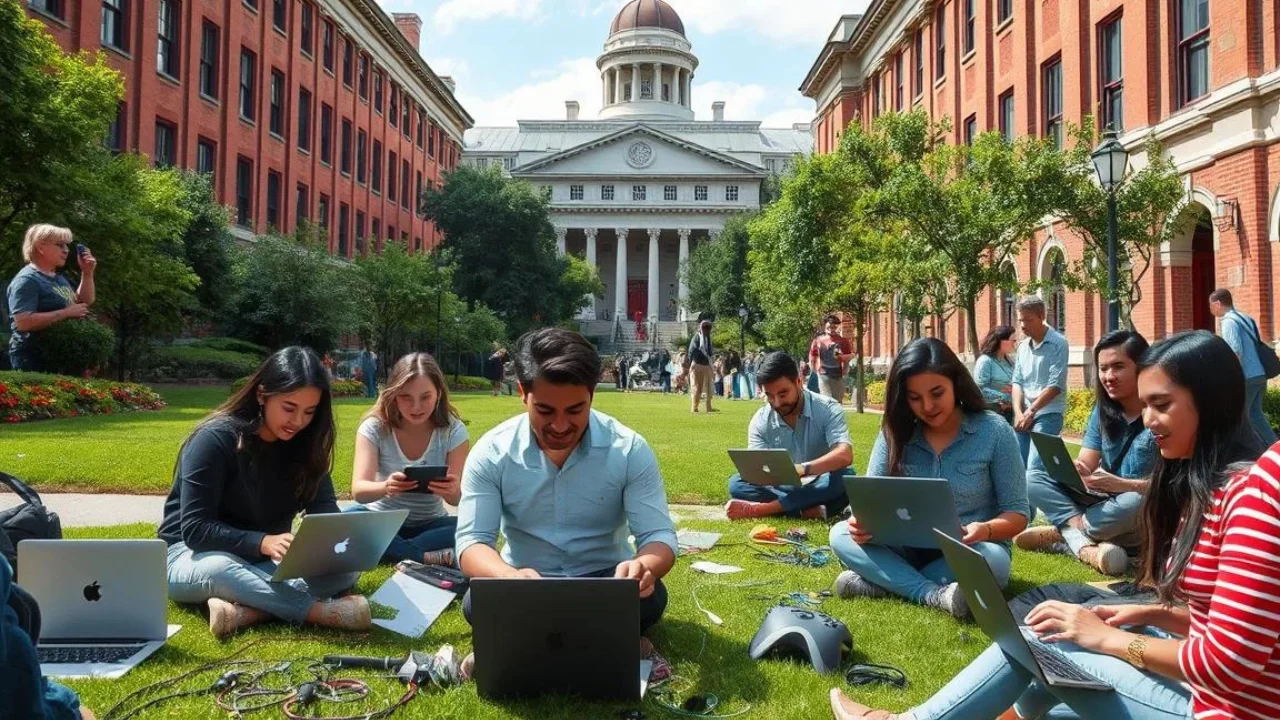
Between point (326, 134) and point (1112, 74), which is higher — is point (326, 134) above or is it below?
above

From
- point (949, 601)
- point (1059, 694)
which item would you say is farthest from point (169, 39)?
point (1059, 694)

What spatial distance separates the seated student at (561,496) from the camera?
149 inches

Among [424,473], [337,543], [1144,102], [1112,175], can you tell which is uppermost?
[1144,102]

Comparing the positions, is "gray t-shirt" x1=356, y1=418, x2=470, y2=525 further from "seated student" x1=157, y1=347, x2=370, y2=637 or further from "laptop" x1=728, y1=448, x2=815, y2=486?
"laptop" x1=728, y1=448, x2=815, y2=486

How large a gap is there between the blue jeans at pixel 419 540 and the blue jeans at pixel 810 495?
3.09 meters

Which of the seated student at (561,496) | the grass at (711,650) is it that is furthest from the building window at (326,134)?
the seated student at (561,496)

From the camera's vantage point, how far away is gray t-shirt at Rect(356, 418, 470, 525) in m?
6.21

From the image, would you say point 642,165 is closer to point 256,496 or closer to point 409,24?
point 409,24

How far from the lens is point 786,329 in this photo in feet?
129

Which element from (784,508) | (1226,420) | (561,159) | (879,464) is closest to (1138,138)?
(784,508)

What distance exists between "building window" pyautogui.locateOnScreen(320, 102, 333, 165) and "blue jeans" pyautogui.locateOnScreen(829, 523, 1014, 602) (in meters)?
41.6

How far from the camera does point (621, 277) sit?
81062 millimetres

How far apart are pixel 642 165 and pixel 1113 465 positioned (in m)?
74.7

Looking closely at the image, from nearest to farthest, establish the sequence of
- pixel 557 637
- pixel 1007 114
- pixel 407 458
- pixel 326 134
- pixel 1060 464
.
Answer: pixel 557 637, pixel 407 458, pixel 1060 464, pixel 1007 114, pixel 326 134
